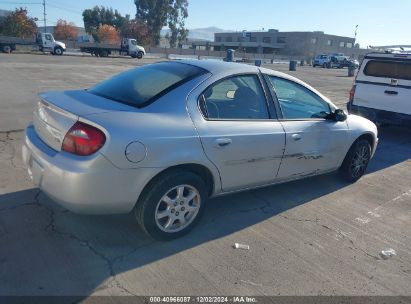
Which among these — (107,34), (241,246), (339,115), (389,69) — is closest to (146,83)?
(241,246)

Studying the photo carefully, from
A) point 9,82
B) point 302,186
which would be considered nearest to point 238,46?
point 9,82

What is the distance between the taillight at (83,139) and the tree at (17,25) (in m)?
57.9

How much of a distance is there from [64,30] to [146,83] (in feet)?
279

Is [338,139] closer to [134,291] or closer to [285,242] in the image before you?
[285,242]

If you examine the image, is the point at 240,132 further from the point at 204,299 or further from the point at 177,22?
the point at 177,22

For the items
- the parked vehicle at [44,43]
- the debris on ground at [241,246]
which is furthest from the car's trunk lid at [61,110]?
the parked vehicle at [44,43]

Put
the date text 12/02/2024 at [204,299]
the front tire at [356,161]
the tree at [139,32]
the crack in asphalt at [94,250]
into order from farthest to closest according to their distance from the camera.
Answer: the tree at [139,32]
the front tire at [356,161]
the crack in asphalt at [94,250]
the date text 12/02/2024 at [204,299]

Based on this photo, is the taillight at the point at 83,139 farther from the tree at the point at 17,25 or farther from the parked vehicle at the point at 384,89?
the tree at the point at 17,25

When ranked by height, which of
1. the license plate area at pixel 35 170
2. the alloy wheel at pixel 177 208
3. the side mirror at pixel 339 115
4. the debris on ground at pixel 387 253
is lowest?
the debris on ground at pixel 387 253

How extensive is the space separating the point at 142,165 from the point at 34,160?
1.02 meters

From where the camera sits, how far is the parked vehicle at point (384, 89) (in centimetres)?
736

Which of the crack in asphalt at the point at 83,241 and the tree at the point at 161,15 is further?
the tree at the point at 161,15

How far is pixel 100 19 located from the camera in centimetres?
8438

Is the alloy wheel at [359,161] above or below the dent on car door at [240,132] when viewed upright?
below
